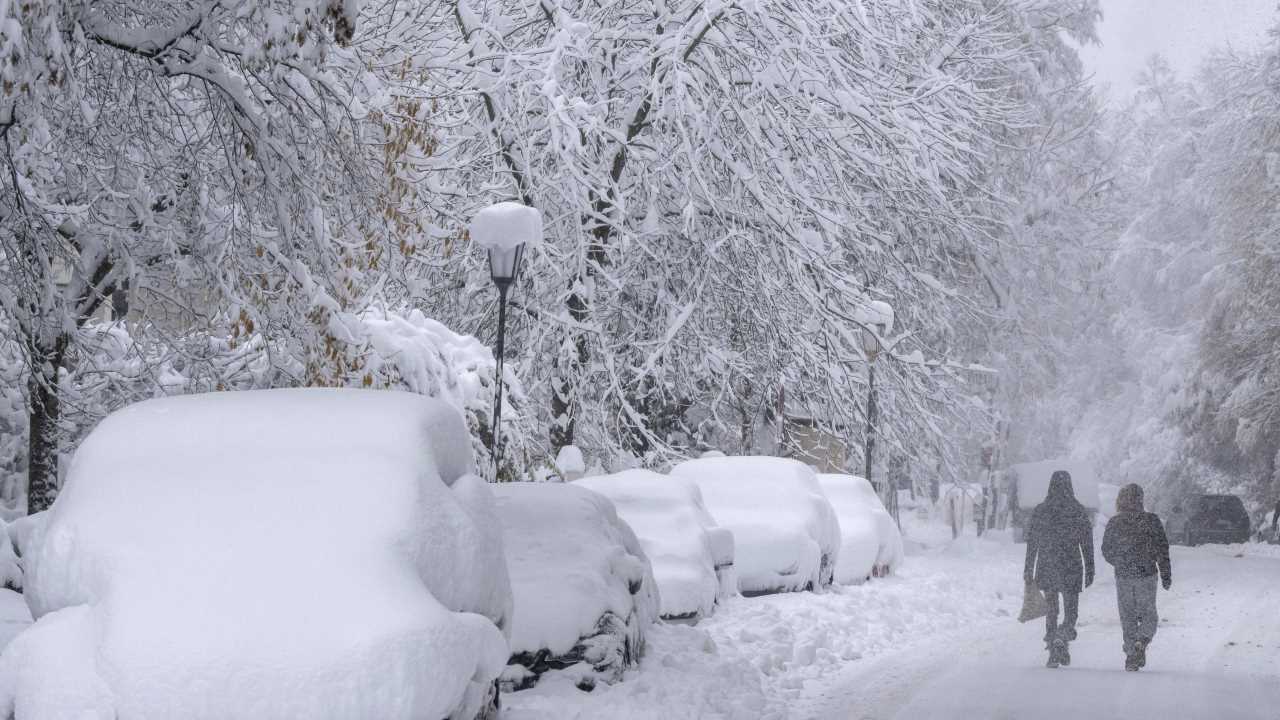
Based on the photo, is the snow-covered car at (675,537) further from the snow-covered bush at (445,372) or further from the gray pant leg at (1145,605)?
the gray pant leg at (1145,605)

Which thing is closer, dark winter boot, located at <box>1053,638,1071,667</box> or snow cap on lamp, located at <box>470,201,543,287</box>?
dark winter boot, located at <box>1053,638,1071,667</box>

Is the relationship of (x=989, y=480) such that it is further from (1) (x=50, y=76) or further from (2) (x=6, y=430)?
(1) (x=50, y=76)

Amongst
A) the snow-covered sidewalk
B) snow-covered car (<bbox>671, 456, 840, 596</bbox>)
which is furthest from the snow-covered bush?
the snow-covered sidewalk

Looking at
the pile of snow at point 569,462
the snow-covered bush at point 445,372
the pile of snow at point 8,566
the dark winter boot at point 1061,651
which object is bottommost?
the dark winter boot at point 1061,651

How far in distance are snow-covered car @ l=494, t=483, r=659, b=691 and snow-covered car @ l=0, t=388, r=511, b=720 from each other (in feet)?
5.78

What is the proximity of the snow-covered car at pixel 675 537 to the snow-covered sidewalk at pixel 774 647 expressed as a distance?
35 centimetres

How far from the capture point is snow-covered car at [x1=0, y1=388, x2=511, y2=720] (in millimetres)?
5727

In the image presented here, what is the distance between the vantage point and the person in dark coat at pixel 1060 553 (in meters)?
12.9

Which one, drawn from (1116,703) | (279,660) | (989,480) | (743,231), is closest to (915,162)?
(743,231)

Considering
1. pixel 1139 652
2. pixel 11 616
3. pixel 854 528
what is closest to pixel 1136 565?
pixel 1139 652

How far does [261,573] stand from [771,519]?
37.9 ft

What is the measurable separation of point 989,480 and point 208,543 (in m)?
36.1

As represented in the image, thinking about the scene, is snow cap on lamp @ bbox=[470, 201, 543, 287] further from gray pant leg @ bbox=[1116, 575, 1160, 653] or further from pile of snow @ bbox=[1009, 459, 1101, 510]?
pile of snow @ bbox=[1009, 459, 1101, 510]

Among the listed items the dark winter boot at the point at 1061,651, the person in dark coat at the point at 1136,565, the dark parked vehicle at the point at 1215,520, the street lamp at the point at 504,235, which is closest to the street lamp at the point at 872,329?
the street lamp at the point at 504,235
